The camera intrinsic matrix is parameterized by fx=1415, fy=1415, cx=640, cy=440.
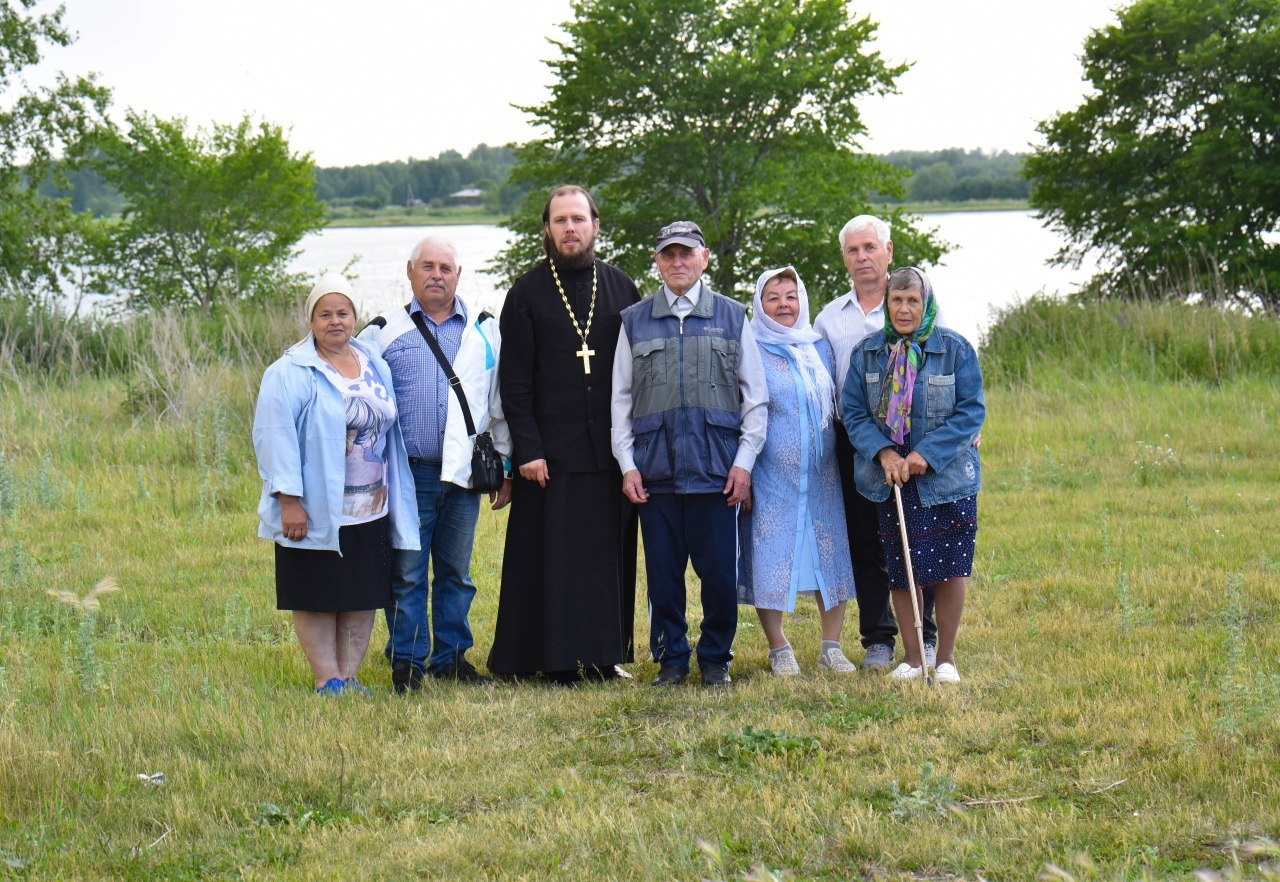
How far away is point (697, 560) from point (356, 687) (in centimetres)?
150

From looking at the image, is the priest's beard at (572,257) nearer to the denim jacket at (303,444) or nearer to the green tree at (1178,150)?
the denim jacket at (303,444)

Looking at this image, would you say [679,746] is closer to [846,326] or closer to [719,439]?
[719,439]

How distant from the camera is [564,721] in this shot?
544cm

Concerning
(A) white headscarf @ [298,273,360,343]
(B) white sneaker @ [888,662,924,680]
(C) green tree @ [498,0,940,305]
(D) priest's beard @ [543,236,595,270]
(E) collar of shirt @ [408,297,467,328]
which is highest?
(C) green tree @ [498,0,940,305]

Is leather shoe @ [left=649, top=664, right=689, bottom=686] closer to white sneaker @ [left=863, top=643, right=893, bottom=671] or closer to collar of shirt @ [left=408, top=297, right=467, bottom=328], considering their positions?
white sneaker @ [left=863, top=643, right=893, bottom=671]

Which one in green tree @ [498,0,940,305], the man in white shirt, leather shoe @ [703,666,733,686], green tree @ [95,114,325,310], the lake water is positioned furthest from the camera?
green tree @ [95,114,325,310]

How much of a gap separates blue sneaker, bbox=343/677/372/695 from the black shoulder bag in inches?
36.8

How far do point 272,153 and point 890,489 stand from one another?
85.8 feet

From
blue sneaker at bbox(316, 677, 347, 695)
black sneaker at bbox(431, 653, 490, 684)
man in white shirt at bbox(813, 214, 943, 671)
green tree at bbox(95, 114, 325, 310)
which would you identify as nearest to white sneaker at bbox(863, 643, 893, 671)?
man in white shirt at bbox(813, 214, 943, 671)

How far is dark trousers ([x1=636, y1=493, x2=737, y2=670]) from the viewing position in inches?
231

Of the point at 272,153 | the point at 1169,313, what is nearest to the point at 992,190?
the point at 272,153

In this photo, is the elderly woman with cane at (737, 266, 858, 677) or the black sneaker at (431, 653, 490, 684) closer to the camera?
the elderly woman with cane at (737, 266, 858, 677)

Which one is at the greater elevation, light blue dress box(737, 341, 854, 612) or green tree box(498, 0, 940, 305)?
green tree box(498, 0, 940, 305)

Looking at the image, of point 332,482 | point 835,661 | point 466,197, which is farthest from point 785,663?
point 466,197
